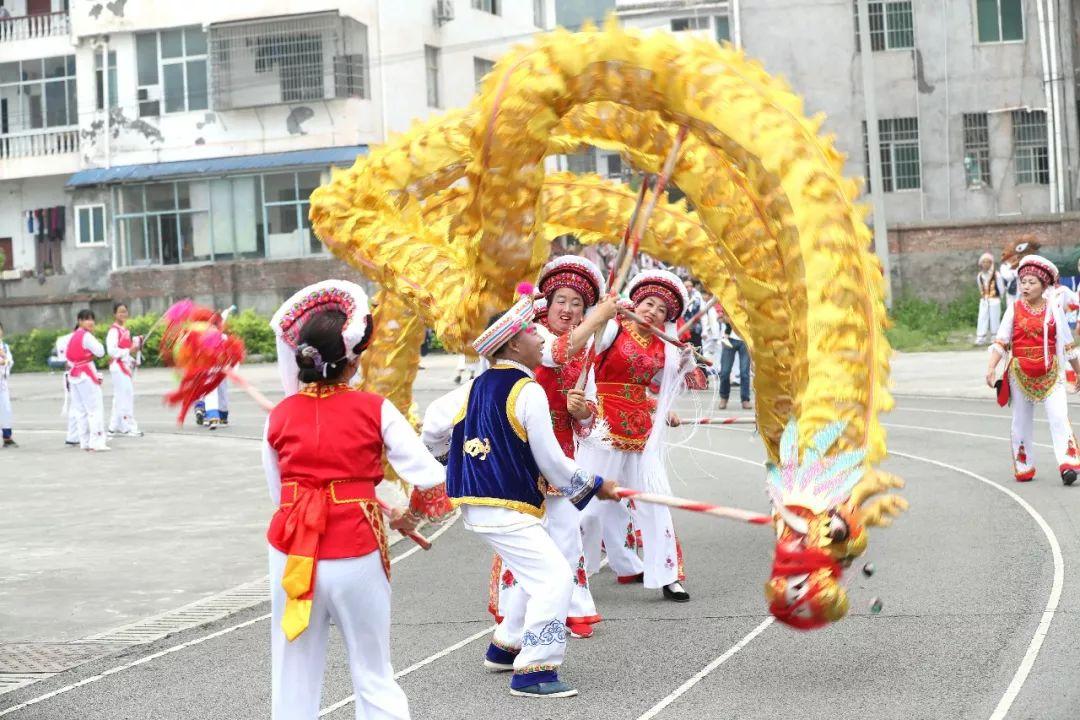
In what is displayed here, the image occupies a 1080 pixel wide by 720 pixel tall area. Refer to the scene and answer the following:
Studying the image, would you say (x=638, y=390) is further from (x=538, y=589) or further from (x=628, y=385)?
(x=538, y=589)

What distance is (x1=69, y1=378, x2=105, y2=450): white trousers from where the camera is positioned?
2120cm

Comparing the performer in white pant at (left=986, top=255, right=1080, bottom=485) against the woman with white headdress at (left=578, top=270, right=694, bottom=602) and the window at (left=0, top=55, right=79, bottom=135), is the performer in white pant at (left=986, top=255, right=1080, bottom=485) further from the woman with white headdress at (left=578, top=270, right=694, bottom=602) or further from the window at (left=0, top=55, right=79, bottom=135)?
the window at (left=0, top=55, right=79, bottom=135)

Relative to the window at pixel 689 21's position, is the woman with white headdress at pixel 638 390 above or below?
below

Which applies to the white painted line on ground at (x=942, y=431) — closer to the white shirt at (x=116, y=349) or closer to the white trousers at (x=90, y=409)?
the white trousers at (x=90, y=409)

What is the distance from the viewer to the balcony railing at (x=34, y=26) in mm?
45969

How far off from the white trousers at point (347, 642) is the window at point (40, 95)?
42488mm

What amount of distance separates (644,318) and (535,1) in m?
44.5

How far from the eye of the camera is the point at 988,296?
29250 millimetres

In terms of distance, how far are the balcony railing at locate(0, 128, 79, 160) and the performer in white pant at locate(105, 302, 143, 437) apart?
2363cm

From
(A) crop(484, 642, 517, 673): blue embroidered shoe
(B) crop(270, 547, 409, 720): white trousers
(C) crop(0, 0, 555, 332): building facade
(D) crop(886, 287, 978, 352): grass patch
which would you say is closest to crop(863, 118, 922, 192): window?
(D) crop(886, 287, 978, 352): grass patch

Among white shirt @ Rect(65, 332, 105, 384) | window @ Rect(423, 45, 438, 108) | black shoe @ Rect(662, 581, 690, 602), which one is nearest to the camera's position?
black shoe @ Rect(662, 581, 690, 602)

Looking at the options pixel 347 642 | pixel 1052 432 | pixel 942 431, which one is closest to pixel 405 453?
pixel 347 642

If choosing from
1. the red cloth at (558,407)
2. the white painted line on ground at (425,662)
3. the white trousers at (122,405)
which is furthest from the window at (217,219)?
the white painted line on ground at (425,662)

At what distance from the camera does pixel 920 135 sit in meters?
36.3
